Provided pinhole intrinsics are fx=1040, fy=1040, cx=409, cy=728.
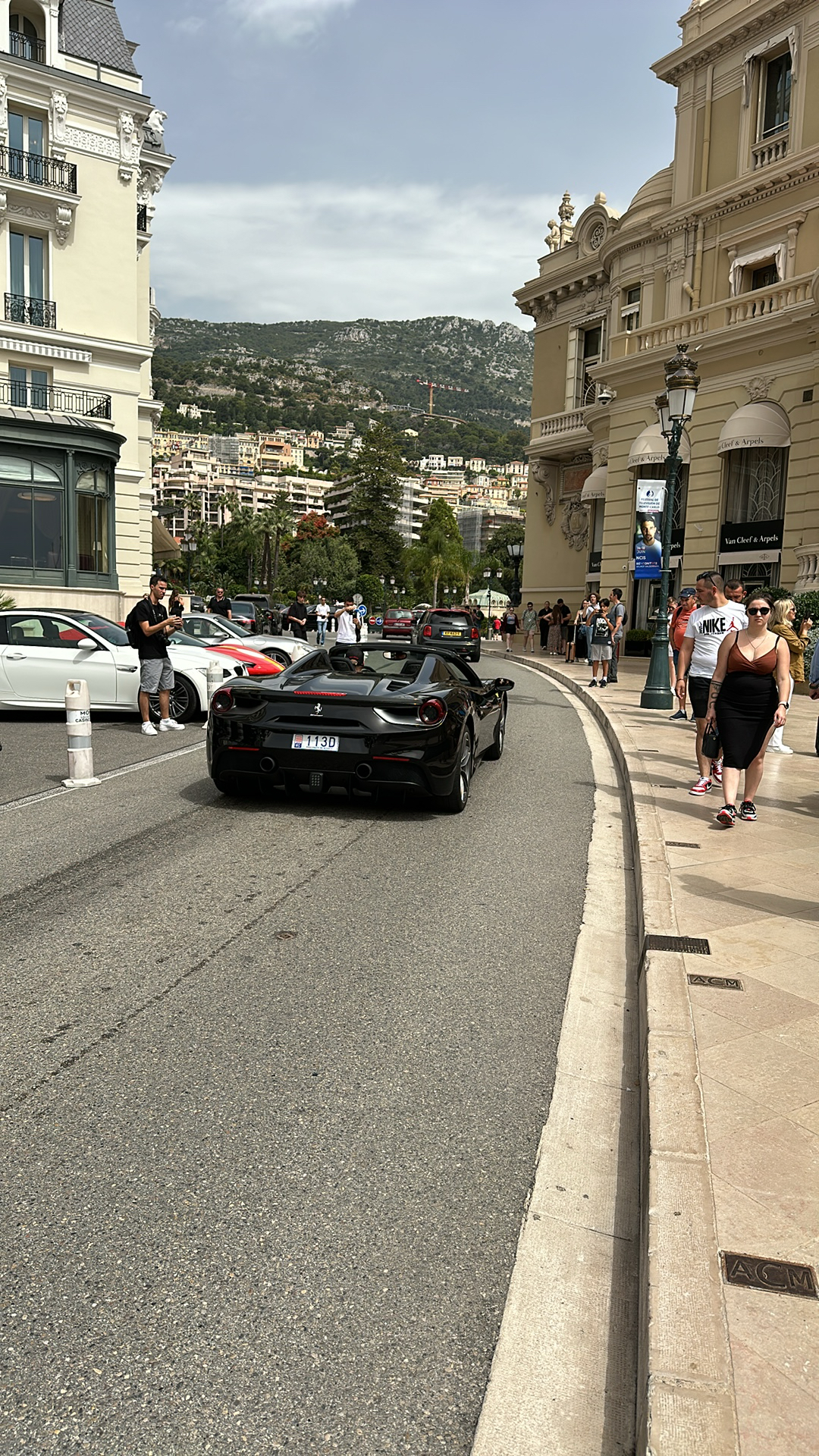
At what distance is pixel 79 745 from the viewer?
9.07m

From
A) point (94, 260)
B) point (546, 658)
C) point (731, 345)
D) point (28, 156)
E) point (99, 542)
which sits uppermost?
point (28, 156)

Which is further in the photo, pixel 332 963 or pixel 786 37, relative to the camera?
pixel 786 37

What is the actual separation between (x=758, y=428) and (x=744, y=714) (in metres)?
21.3

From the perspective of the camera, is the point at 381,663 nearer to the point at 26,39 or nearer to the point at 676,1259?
the point at 676,1259

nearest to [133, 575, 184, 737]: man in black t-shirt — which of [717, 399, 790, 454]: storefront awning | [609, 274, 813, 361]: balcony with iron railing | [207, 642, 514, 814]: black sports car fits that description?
[207, 642, 514, 814]: black sports car

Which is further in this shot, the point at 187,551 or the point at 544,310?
the point at 187,551

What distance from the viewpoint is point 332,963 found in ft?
15.4

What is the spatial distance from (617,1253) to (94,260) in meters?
36.3

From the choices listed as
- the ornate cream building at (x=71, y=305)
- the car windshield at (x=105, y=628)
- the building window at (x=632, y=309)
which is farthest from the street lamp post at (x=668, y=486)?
the building window at (x=632, y=309)

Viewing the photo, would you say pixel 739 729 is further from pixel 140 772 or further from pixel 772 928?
pixel 140 772

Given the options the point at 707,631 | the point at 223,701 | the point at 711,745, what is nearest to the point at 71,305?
the point at 707,631

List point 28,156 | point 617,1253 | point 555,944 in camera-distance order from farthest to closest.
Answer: point 28,156 < point 555,944 < point 617,1253

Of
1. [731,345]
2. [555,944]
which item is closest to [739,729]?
[555,944]

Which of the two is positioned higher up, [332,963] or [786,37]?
[786,37]
